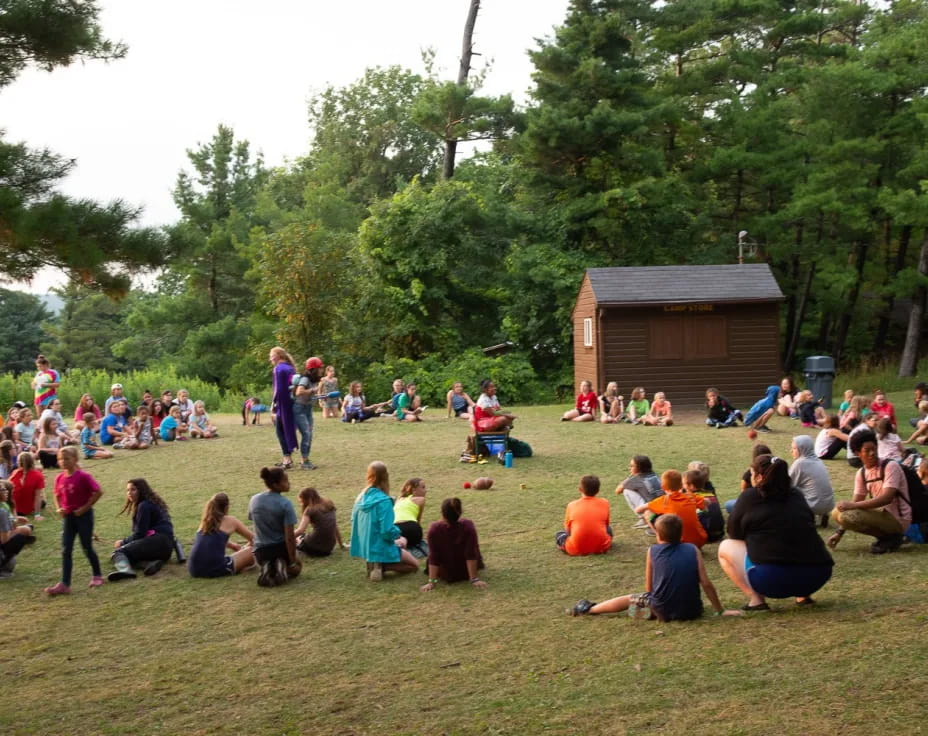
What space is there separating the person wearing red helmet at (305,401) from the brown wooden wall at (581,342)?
37.8 feet

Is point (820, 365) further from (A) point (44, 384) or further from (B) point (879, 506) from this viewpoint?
(A) point (44, 384)

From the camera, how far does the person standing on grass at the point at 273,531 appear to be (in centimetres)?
898

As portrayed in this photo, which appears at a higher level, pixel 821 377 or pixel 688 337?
pixel 688 337

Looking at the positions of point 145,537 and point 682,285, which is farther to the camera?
point 682,285

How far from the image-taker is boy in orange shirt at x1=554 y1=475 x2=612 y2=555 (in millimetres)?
9547

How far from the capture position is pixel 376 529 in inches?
358

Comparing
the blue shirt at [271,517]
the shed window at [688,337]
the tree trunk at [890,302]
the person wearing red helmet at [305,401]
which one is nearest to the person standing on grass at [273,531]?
the blue shirt at [271,517]

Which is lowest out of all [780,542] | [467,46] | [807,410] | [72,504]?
[780,542]

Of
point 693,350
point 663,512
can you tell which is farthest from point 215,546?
point 693,350

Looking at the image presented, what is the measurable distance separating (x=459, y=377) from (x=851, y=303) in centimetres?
1531

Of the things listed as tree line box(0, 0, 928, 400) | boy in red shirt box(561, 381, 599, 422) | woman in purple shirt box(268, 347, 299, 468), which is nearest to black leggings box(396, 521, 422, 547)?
woman in purple shirt box(268, 347, 299, 468)

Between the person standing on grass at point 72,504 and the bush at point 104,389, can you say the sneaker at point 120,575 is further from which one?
the bush at point 104,389

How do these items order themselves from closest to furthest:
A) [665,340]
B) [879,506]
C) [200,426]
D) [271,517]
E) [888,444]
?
[879,506] → [271,517] → [888,444] → [200,426] → [665,340]

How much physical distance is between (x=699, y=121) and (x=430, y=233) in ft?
37.6
